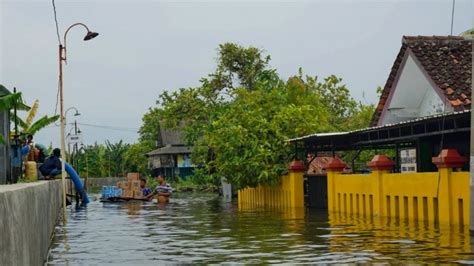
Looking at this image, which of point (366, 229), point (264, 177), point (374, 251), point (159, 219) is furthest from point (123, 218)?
point (374, 251)

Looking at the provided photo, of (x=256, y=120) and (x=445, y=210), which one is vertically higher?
(x=256, y=120)

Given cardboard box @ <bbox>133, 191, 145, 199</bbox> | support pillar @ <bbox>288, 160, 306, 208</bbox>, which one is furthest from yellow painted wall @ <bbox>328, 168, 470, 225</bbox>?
cardboard box @ <bbox>133, 191, 145, 199</bbox>

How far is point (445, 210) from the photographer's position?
1934 cm

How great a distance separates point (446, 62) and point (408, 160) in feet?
12.9

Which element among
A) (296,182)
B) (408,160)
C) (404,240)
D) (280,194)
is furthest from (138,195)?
(404,240)

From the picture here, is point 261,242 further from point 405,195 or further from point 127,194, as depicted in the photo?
point 127,194

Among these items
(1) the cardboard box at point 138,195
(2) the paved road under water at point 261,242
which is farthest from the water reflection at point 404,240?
(1) the cardboard box at point 138,195

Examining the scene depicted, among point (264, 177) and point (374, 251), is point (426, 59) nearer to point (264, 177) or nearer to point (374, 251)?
point (264, 177)

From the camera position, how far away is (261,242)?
16.4 meters

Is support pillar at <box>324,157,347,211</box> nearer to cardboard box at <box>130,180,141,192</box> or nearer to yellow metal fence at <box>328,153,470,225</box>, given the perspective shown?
yellow metal fence at <box>328,153,470,225</box>

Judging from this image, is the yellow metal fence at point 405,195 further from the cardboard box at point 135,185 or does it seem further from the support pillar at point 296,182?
the cardboard box at point 135,185

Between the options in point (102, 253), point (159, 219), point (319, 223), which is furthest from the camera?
point (159, 219)

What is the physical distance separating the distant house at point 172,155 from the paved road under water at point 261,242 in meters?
64.5

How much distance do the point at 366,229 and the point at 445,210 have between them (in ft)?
6.65
